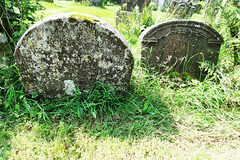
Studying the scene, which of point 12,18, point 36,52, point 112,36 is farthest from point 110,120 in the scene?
point 12,18

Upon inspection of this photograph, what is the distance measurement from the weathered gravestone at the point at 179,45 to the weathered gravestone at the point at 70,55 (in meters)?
0.78

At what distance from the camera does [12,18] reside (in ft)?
7.54

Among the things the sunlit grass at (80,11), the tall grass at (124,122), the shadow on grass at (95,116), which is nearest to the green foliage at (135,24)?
the sunlit grass at (80,11)

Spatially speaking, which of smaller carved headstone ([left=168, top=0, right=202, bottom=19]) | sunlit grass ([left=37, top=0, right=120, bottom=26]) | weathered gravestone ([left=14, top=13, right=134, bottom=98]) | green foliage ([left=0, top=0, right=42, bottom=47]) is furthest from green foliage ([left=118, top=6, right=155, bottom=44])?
green foliage ([left=0, top=0, right=42, bottom=47])

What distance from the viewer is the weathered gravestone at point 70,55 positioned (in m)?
1.78

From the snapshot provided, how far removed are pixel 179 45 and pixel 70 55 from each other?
73.5 inches

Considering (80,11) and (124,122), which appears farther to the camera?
(80,11)

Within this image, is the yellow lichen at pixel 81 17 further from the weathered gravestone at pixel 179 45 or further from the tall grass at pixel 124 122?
the weathered gravestone at pixel 179 45

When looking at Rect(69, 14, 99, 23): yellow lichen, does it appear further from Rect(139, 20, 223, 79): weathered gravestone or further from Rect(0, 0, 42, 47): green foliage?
Rect(139, 20, 223, 79): weathered gravestone

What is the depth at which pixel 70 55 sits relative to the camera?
1952 millimetres

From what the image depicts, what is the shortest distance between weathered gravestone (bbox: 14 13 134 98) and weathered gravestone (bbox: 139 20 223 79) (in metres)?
0.78

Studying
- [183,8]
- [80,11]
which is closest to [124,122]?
[183,8]

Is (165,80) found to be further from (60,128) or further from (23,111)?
(23,111)

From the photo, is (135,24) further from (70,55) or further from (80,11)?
(80,11)
